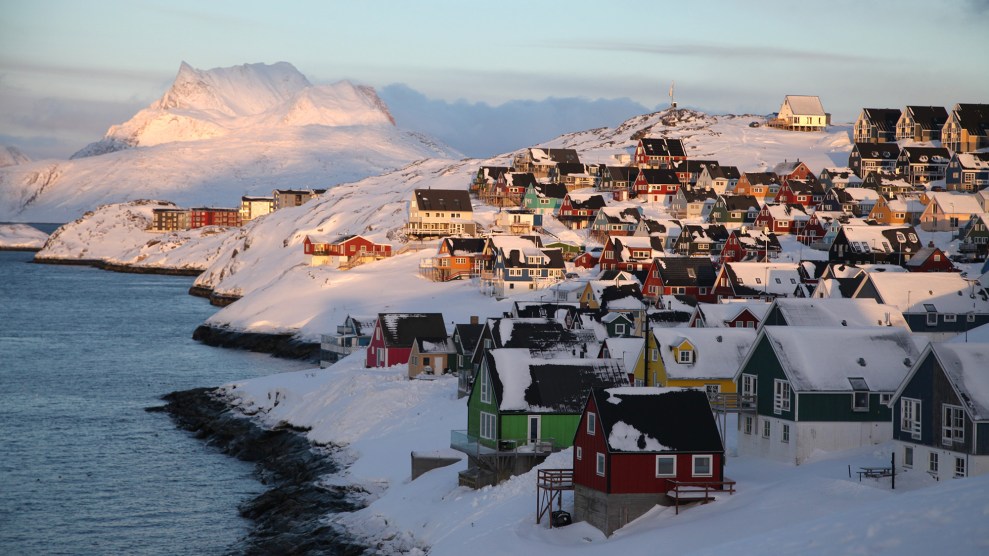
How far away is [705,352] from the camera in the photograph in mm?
48406

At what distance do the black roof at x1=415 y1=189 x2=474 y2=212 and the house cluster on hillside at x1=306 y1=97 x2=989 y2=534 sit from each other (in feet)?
0.68

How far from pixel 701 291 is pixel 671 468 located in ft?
196

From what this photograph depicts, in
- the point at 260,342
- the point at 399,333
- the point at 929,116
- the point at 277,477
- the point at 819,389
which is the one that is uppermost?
the point at 929,116

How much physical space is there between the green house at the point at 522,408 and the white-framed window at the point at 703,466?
826 centimetres

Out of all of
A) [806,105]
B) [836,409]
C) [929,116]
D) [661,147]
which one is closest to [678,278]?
[836,409]

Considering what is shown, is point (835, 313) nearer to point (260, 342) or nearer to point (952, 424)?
point (952, 424)

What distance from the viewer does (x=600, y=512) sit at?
35.3 meters

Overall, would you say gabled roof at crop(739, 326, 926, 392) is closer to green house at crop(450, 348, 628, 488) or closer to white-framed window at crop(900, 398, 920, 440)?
white-framed window at crop(900, 398, 920, 440)

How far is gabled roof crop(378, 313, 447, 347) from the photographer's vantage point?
70000mm

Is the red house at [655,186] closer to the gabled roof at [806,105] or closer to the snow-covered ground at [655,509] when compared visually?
the gabled roof at [806,105]

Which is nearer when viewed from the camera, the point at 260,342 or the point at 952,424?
the point at 952,424

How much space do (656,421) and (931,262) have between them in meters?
63.0

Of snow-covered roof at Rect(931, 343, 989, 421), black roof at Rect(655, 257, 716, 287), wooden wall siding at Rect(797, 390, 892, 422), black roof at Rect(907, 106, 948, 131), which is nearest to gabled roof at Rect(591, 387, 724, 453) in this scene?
wooden wall siding at Rect(797, 390, 892, 422)

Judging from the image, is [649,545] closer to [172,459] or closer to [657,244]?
[172,459]
